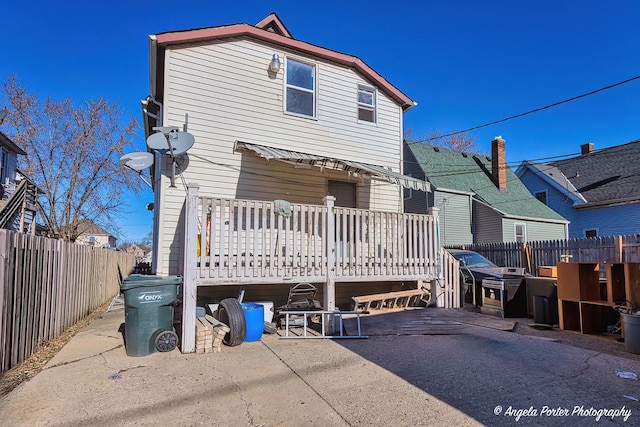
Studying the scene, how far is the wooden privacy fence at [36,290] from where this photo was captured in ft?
13.9

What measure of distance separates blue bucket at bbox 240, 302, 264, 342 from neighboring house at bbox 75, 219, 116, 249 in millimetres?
17421

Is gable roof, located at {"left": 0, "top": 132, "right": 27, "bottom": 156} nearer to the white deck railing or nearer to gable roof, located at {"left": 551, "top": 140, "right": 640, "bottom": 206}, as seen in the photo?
the white deck railing

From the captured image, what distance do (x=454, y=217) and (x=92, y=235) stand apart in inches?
1851

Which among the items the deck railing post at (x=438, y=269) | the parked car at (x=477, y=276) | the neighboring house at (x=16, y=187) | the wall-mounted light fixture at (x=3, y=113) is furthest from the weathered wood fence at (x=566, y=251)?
the wall-mounted light fixture at (x=3, y=113)

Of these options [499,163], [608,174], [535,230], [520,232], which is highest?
[499,163]

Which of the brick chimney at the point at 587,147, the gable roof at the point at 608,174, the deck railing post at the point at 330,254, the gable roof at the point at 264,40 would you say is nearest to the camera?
the deck railing post at the point at 330,254

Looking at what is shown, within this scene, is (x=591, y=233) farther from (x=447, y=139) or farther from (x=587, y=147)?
(x=447, y=139)

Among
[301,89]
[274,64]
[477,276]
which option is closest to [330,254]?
[477,276]

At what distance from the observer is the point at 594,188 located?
20.9 m

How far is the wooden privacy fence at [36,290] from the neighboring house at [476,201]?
45.8 ft

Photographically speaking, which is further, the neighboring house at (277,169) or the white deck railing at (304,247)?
the neighboring house at (277,169)

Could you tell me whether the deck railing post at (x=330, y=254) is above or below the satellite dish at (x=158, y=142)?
below

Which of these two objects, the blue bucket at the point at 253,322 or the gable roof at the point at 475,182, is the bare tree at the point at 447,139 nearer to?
the gable roof at the point at 475,182

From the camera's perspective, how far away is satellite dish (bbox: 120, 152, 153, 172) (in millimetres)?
7359
